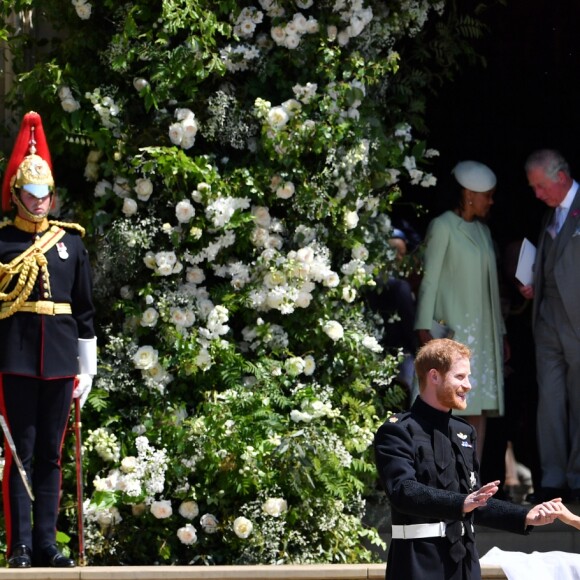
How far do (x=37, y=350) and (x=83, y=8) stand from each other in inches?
73.4

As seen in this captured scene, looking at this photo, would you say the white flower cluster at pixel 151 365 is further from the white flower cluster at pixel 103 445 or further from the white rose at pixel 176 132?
the white rose at pixel 176 132

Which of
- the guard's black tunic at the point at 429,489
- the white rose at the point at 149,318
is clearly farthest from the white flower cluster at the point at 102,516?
the guard's black tunic at the point at 429,489

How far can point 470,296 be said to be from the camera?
7.91 metres

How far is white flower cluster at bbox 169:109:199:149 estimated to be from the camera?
732 cm

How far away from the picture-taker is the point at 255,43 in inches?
300

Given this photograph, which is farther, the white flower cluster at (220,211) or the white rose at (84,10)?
the white rose at (84,10)

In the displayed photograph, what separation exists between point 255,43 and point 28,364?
212cm

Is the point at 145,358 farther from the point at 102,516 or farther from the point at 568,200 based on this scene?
the point at 568,200

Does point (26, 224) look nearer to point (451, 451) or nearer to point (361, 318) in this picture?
point (361, 318)

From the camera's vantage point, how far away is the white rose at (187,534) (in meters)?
6.79

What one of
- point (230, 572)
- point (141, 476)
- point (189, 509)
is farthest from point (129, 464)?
point (230, 572)

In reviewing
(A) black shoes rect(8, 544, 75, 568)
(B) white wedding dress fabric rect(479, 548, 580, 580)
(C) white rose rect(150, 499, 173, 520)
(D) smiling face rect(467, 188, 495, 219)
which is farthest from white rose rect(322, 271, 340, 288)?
(A) black shoes rect(8, 544, 75, 568)

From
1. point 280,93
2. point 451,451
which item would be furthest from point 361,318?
point 451,451

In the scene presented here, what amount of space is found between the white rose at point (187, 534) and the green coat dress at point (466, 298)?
5.69 feet
